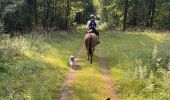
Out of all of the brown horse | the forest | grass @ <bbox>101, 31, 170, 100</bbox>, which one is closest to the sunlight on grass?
the forest

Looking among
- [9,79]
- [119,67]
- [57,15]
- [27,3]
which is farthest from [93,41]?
[57,15]

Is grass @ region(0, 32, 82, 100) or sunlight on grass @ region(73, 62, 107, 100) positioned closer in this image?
grass @ region(0, 32, 82, 100)

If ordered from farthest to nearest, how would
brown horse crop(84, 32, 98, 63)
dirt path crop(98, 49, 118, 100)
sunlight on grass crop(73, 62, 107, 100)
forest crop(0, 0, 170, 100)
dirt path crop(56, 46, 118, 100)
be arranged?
brown horse crop(84, 32, 98, 63)
dirt path crop(98, 49, 118, 100)
dirt path crop(56, 46, 118, 100)
sunlight on grass crop(73, 62, 107, 100)
forest crop(0, 0, 170, 100)

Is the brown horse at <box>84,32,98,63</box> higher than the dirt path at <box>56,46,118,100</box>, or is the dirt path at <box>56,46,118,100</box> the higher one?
the brown horse at <box>84,32,98,63</box>

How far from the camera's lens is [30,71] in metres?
16.0

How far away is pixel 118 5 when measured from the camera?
5578 cm

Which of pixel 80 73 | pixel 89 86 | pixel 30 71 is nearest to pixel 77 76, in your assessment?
pixel 80 73

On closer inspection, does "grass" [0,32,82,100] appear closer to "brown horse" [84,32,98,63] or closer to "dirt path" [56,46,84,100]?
"dirt path" [56,46,84,100]

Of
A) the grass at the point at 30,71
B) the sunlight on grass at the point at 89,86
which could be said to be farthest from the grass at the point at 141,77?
the grass at the point at 30,71

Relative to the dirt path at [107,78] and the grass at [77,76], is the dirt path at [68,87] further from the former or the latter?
the dirt path at [107,78]

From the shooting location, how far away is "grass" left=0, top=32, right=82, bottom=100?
42.9 feet

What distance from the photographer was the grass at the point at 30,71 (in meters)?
13.1

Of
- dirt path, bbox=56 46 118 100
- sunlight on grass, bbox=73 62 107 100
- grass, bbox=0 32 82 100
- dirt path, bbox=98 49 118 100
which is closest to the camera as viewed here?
grass, bbox=0 32 82 100

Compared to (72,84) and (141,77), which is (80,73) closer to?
(72,84)
